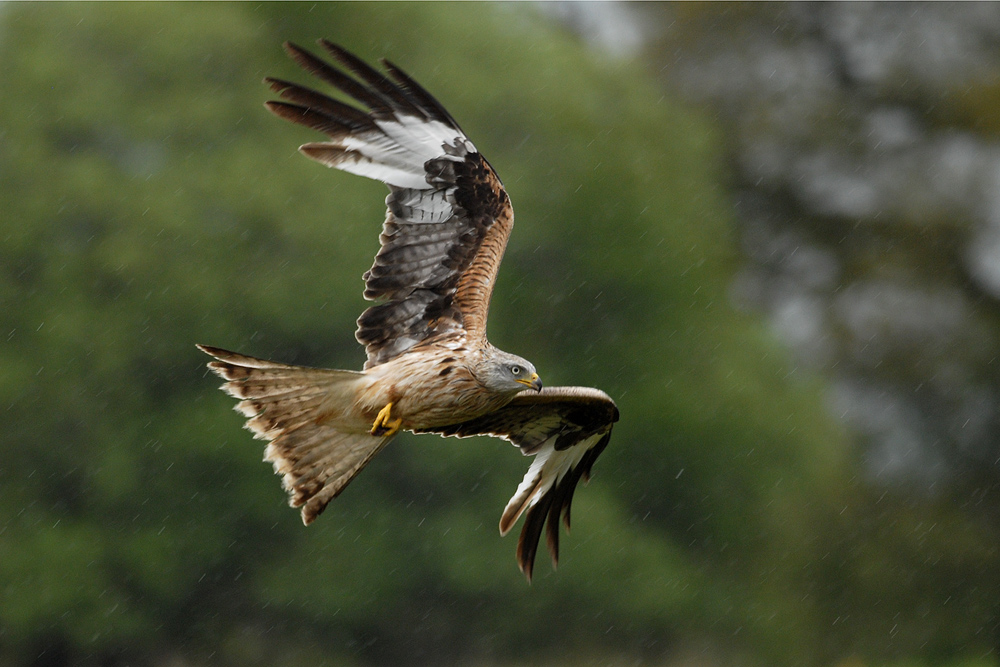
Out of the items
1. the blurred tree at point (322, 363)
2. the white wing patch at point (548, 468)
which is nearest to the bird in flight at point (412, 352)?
the white wing patch at point (548, 468)

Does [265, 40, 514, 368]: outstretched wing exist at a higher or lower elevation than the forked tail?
higher

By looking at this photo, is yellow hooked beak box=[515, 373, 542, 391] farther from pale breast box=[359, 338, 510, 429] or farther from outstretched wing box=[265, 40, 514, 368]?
outstretched wing box=[265, 40, 514, 368]

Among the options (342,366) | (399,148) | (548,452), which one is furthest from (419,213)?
(342,366)

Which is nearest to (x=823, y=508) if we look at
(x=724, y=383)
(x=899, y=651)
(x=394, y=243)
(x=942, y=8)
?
(x=899, y=651)

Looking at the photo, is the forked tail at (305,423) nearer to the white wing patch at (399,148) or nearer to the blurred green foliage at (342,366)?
the white wing patch at (399,148)

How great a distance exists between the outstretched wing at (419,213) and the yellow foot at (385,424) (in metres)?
0.48

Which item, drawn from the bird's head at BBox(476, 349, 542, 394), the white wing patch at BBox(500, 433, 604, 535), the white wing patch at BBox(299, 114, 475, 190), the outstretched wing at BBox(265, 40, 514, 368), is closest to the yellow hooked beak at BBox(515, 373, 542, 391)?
the bird's head at BBox(476, 349, 542, 394)

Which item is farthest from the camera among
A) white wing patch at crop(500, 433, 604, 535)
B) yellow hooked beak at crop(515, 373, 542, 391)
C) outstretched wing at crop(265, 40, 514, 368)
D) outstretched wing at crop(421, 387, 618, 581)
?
white wing patch at crop(500, 433, 604, 535)

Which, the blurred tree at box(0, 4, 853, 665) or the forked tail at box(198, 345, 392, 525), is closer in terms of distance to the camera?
the forked tail at box(198, 345, 392, 525)

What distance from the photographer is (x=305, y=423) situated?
6.08 meters

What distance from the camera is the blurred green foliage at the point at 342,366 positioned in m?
14.6

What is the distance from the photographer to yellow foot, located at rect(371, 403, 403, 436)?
5.96m

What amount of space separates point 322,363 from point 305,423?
28.7 feet

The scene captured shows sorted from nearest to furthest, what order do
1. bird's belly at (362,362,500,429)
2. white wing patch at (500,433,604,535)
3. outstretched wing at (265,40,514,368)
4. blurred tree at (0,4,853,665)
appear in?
1. bird's belly at (362,362,500,429)
2. outstretched wing at (265,40,514,368)
3. white wing patch at (500,433,604,535)
4. blurred tree at (0,4,853,665)
